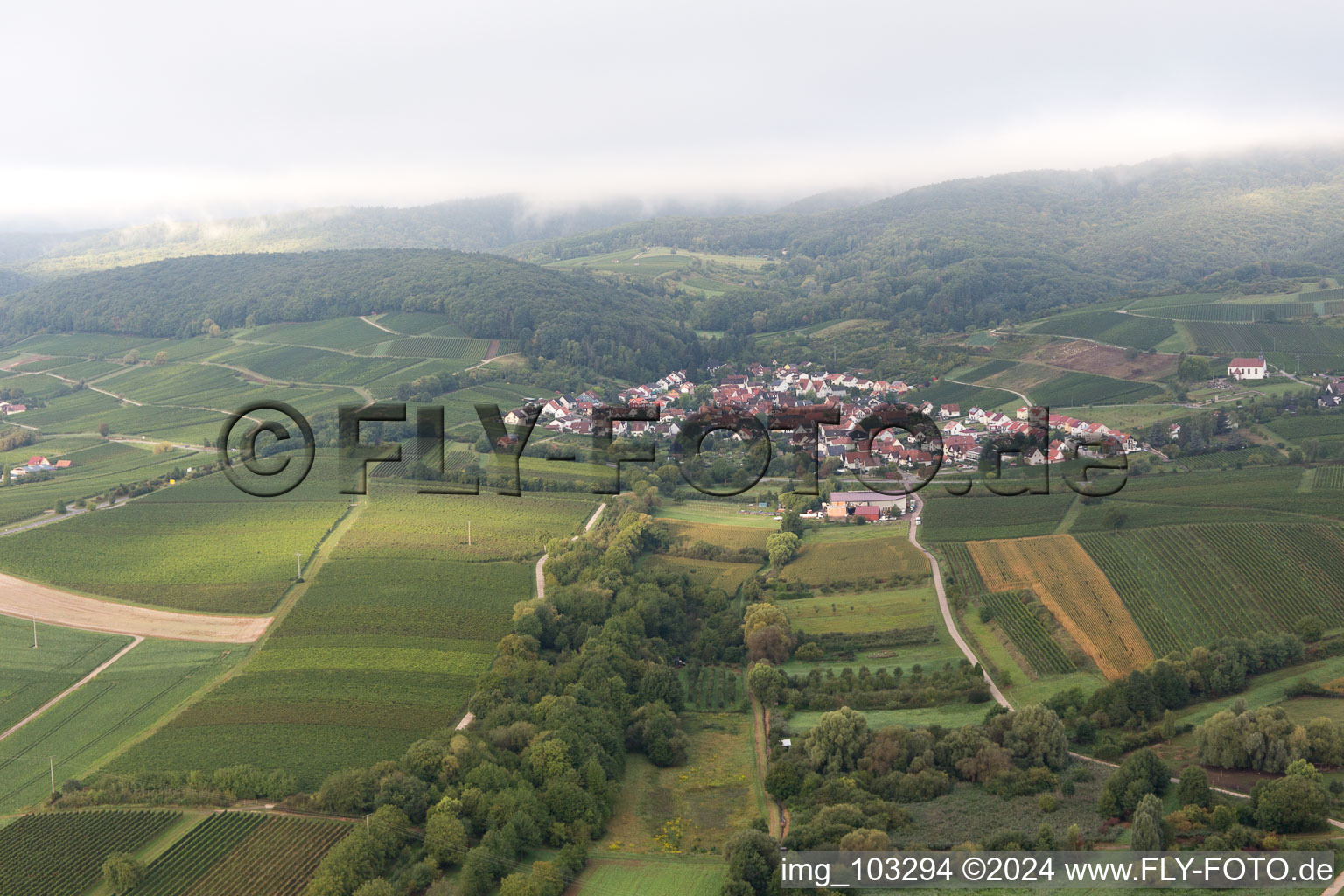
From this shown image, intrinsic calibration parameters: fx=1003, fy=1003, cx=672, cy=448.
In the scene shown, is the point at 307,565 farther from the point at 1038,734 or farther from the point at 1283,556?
the point at 1283,556

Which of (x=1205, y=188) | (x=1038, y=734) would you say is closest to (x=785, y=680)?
(x=1038, y=734)

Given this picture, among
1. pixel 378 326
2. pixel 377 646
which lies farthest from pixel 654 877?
pixel 378 326

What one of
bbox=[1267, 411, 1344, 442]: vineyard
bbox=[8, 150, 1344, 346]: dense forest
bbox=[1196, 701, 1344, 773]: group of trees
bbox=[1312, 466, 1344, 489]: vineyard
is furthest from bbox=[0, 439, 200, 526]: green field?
bbox=[1267, 411, 1344, 442]: vineyard

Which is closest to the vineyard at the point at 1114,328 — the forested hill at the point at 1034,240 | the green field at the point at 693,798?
the forested hill at the point at 1034,240

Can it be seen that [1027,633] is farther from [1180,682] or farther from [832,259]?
[832,259]

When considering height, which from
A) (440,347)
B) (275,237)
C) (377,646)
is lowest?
(377,646)

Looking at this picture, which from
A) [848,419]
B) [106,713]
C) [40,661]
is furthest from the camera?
[848,419]
